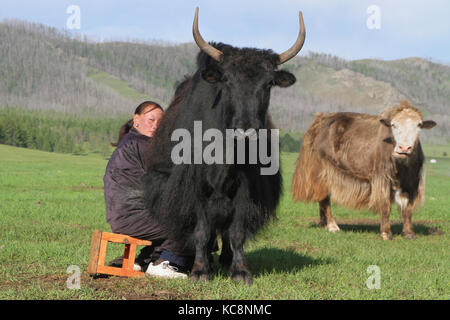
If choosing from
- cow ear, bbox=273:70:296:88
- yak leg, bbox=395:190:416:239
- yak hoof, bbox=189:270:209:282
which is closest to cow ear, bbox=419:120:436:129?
yak leg, bbox=395:190:416:239

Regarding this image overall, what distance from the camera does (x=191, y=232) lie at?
538 centimetres

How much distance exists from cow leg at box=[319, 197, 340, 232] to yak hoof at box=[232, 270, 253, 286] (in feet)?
18.6

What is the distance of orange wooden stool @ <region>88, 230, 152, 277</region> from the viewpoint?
16.5 feet

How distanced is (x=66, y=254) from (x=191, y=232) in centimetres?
199

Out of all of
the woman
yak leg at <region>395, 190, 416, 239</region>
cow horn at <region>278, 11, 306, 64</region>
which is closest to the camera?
cow horn at <region>278, 11, 306, 64</region>

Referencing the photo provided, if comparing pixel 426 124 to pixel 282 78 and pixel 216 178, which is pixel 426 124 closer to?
pixel 282 78

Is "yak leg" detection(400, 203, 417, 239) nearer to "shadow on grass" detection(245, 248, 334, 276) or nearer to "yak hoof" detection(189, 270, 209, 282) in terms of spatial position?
"shadow on grass" detection(245, 248, 334, 276)

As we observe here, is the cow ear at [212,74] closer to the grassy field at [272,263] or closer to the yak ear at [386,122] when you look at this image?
the grassy field at [272,263]

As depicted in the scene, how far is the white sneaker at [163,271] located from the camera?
17.1 feet

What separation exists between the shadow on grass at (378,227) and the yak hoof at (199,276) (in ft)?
19.4

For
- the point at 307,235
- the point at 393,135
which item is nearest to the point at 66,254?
the point at 307,235

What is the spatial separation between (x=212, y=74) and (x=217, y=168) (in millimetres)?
894

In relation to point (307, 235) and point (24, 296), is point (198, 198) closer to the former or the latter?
point (24, 296)
